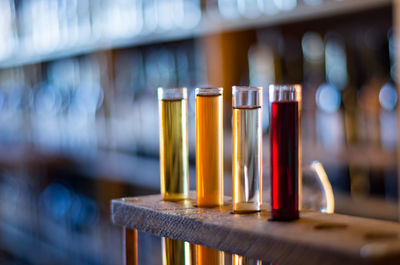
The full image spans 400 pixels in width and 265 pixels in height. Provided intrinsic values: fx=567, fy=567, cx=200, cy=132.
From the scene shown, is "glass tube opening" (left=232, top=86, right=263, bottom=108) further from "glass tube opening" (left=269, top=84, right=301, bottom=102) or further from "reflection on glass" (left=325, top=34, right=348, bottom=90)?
"reflection on glass" (left=325, top=34, right=348, bottom=90)

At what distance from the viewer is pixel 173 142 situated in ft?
2.89

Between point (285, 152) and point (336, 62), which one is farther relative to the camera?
point (336, 62)

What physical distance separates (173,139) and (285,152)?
226mm

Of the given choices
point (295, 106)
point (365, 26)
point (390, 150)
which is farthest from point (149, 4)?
point (295, 106)

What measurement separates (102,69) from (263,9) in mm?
1210

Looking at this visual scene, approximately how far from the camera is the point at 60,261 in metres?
3.25

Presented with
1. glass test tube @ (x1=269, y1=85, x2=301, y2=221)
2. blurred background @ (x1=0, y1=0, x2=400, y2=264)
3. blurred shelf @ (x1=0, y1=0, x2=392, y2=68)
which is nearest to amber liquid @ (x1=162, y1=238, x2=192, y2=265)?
glass test tube @ (x1=269, y1=85, x2=301, y2=221)

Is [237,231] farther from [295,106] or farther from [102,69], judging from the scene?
[102,69]

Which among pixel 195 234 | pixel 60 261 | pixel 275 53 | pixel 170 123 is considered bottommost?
pixel 60 261

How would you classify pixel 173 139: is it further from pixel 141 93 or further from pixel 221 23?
pixel 141 93

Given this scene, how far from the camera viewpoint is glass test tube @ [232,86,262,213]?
76cm

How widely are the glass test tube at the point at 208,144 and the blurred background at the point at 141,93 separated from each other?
0.33 meters

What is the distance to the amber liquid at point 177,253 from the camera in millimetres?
804

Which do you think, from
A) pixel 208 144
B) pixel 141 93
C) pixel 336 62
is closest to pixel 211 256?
pixel 208 144
